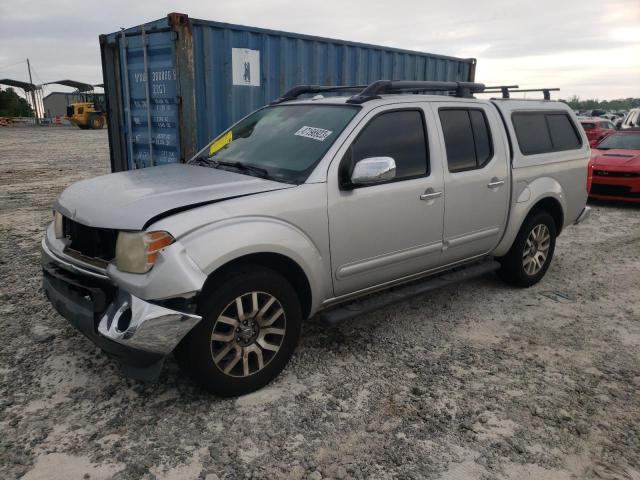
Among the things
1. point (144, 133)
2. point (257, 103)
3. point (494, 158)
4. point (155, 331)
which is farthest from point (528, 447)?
→ point (144, 133)

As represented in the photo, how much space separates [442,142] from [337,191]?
1113 millimetres

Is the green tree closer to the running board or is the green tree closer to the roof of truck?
the roof of truck

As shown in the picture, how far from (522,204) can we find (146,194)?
3.18 m

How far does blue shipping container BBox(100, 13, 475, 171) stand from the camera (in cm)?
616

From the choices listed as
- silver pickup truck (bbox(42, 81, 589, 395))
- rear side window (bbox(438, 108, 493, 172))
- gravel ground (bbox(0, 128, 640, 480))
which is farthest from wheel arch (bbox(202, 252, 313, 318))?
rear side window (bbox(438, 108, 493, 172))

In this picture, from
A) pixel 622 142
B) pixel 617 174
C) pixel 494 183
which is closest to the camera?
pixel 494 183

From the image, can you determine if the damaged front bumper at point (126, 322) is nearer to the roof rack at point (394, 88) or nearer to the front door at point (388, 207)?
the front door at point (388, 207)

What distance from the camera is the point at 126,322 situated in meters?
2.60

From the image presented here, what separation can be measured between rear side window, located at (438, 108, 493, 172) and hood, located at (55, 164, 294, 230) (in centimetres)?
151

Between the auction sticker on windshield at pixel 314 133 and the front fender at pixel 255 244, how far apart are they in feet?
2.40

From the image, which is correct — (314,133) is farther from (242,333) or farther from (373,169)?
(242,333)

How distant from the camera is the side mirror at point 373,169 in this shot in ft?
10.2

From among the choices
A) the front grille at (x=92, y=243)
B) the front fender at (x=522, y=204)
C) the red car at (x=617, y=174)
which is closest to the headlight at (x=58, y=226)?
the front grille at (x=92, y=243)

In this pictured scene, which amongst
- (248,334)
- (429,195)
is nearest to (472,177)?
(429,195)
